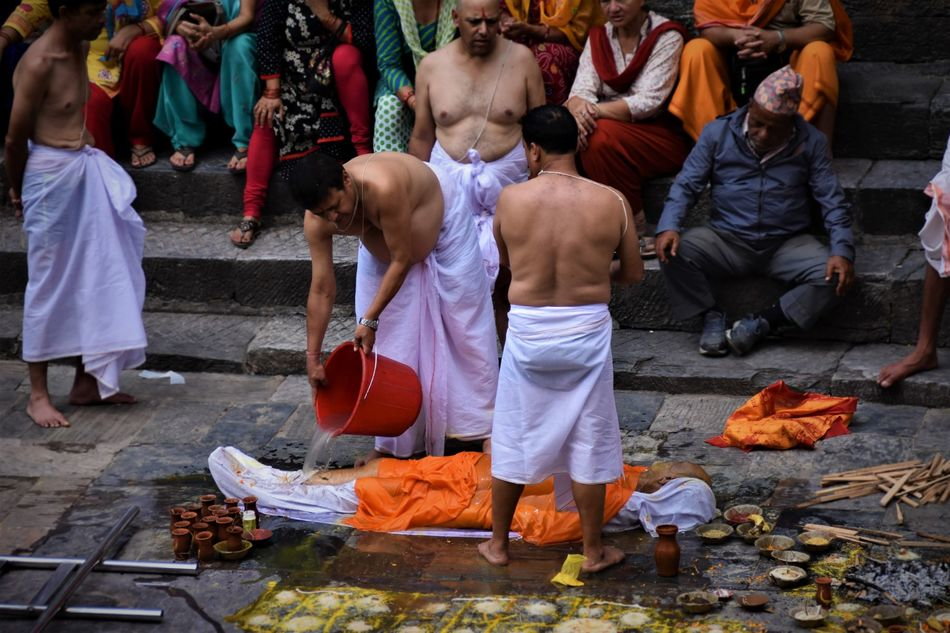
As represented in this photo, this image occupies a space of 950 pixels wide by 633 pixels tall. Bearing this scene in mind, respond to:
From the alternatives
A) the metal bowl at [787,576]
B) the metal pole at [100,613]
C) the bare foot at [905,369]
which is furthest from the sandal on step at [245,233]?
the metal bowl at [787,576]

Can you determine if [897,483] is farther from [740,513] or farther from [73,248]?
[73,248]

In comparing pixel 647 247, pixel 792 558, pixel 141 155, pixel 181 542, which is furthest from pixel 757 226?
pixel 141 155

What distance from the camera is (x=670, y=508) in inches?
225

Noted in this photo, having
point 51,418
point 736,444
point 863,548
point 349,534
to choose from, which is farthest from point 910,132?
point 51,418

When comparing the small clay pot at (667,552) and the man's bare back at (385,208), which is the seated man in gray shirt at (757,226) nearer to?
the man's bare back at (385,208)

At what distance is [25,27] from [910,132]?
5.31 meters

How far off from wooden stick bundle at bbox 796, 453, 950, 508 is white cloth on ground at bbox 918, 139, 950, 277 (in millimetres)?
1037

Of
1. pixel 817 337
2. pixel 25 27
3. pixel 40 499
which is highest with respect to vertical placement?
pixel 25 27

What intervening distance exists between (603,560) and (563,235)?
4.02 ft

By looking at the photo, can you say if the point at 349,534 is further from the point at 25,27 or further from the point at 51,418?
the point at 25,27

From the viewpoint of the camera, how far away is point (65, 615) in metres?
5.16

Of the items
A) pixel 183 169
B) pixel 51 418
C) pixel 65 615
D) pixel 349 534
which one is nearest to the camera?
pixel 65 615

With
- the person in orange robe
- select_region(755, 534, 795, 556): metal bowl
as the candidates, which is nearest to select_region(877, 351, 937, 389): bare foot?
the person in orange robe

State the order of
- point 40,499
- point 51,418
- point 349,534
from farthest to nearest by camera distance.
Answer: point 51,418, point 40,499, point 349,534
